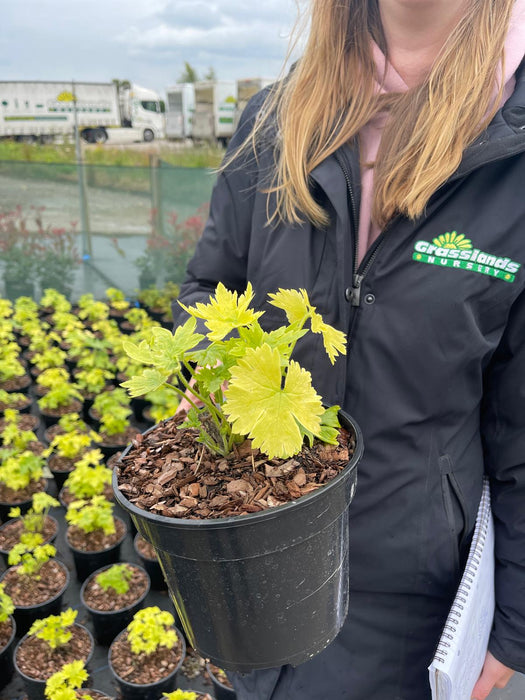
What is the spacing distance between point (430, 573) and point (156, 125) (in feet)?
70.0

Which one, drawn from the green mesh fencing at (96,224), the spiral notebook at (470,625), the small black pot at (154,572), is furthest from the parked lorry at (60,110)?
the spiral notebook at (470,625)

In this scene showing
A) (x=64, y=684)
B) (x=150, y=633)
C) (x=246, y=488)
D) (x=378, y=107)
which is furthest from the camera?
(x=150, y=633)

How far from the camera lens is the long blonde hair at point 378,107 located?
1088 millimetres

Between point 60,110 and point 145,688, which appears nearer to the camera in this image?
point 145,688

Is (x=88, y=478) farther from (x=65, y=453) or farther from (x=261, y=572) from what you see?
(x=261, y=572)

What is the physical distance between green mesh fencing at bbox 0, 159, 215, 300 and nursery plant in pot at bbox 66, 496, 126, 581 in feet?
11.7

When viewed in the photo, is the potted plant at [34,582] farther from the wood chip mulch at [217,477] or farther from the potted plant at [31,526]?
the wood chip mulch at [217,477]

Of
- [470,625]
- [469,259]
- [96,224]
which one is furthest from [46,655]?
[96,224]

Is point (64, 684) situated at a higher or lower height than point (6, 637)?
higher

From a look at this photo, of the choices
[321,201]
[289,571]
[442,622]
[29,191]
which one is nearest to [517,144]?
[321,201]

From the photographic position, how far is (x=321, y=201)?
1229 millimetres

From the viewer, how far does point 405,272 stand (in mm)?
1135

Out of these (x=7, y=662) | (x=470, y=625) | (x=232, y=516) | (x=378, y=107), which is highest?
(x=378, y=107)

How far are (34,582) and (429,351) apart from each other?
2.32 m
